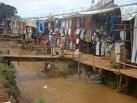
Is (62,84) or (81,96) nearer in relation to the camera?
(81,96)

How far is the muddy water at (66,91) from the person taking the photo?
1390cm

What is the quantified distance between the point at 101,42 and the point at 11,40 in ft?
54.2

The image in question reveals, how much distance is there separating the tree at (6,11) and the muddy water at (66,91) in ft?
81.3

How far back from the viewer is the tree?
42.2 m

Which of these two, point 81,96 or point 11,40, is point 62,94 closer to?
point 81,96

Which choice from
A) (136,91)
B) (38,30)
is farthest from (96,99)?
(38,30)

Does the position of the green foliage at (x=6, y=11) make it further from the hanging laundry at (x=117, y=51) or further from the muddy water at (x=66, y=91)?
the hanging laundry at (x=117, y=51)

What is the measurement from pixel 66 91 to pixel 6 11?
3055cm

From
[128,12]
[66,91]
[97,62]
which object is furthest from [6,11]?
[128,12]

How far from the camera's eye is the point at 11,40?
33094 millimetres

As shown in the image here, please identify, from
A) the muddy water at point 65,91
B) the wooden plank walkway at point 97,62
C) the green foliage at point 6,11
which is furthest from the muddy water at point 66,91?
the green foliage at point 6,11

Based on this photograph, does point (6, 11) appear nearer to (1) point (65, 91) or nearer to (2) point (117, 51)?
(2) point (117, 51)

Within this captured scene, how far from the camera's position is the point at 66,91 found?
15.3 metres

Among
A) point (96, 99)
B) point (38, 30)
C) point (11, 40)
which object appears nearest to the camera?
point (96, 99)
